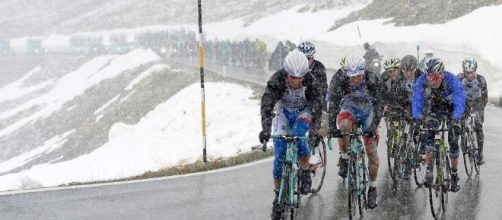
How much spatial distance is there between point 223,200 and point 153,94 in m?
32.5

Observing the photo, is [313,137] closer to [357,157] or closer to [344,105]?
[357,157]

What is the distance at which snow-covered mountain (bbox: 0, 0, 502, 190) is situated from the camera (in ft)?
71.0

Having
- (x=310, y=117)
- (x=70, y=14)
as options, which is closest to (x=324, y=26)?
(x=310, y=117)

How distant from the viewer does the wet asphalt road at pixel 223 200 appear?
7.73m

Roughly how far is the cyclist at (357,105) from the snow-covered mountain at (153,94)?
696 cm

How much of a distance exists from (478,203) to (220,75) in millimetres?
28428

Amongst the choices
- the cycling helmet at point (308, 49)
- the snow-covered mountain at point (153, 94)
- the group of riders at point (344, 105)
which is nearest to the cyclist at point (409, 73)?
the group of riders at point (344, 105)

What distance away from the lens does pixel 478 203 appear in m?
8.06

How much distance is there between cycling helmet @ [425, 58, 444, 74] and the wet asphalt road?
5.74 feet

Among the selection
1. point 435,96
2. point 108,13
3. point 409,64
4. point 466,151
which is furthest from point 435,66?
point 108,13

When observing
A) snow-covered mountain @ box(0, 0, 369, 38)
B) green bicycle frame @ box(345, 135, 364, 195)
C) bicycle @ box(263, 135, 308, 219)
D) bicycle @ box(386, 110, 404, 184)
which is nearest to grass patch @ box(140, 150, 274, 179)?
bicycle @ box(386, 110, 404, 184)

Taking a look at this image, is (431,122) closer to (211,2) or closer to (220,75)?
(220,75)

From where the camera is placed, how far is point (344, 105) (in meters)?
7.55

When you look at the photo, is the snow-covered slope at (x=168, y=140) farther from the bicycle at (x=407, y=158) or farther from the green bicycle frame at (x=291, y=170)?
the green bicycle frame at (x=291, y=170)
